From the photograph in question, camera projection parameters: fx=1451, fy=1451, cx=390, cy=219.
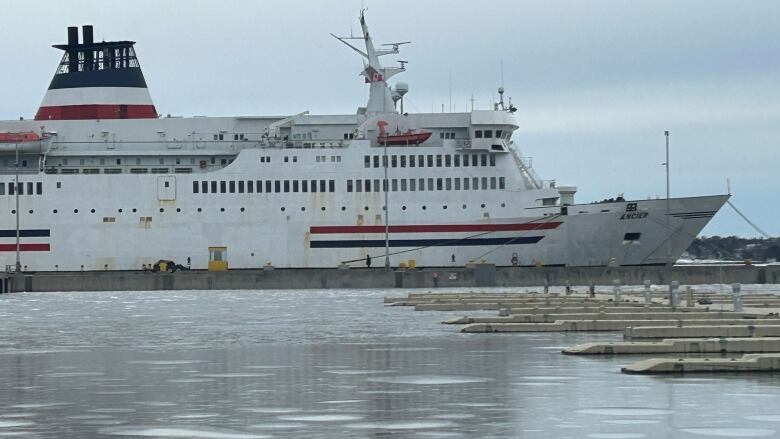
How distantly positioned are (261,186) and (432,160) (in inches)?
323

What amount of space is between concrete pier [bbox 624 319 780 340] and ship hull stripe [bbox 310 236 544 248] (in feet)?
138

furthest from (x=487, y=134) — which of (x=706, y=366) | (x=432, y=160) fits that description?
(x=706, y=366)

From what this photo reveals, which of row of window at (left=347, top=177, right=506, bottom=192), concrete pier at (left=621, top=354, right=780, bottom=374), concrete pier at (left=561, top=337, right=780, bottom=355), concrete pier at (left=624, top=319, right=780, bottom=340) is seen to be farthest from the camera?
row of window at (left=347, top=177, right=506, bottom=192)

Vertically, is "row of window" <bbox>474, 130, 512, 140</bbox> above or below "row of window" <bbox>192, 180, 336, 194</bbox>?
above

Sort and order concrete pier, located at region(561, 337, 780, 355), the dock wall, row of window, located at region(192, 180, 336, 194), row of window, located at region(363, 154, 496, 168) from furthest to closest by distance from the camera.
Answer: row of window, located at region(192, 180, 336, 194), row of window, located at region(363, 154, 496, 168), the dock wall, concrete pier, located at region(561, 337, 780, 355)

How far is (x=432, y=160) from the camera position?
6844cm

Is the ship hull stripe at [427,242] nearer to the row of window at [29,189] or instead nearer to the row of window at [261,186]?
the row of window at [261,186]

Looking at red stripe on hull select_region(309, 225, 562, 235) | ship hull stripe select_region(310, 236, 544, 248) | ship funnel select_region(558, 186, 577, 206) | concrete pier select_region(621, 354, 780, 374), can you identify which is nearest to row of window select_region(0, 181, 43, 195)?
ship hull stripe select_region(310, 236, 544, 248)

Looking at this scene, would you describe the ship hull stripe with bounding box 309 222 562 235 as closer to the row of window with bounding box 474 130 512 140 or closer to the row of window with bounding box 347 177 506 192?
the row of window with bounding box 347 177 506 192

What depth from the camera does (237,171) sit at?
68625 mm

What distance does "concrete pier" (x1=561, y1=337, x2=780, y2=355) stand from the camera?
21.4 m

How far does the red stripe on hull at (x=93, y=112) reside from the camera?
7219 cm

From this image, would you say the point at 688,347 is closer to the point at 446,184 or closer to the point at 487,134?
the point at 446,184

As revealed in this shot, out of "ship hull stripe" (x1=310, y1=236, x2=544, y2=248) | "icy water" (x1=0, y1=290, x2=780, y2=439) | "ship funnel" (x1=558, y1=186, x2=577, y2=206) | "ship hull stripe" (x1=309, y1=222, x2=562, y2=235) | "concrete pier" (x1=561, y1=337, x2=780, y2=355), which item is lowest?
"icy water" (x1=0, y1=290, x2=780, y2=439)
